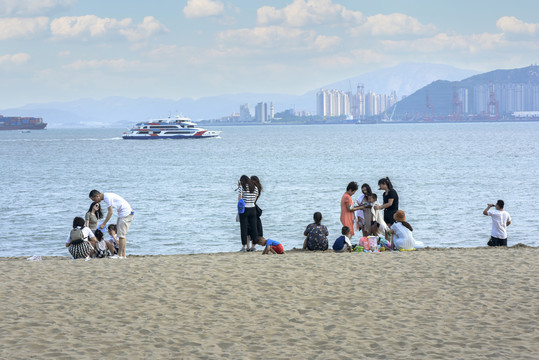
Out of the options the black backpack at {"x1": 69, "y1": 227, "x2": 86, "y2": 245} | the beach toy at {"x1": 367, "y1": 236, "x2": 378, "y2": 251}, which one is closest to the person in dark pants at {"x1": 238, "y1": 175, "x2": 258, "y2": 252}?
the beach toy at {"x1": 367, "y1": 236, "x2": 378, "y2": 251}

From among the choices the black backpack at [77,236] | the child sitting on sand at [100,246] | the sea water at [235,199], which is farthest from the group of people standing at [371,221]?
the sea water at [235,199]

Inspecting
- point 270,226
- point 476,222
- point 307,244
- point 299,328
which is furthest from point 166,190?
point 299,328

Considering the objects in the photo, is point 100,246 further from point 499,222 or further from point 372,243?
point 499,222

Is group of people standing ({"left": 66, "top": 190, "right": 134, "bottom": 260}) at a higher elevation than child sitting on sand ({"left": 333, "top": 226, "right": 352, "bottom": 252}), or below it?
higher

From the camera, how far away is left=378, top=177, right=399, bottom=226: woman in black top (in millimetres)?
13742

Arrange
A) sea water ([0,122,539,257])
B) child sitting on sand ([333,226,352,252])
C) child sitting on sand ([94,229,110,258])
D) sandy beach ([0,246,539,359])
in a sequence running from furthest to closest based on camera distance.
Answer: sea water ([0,122,539,257]) → child sitting on sand ([333,226,352,252]) → child sitting on sand ([94,229,110,258]) → sandy beach ([0,246,539,359])

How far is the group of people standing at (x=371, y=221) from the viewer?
13.7 meters

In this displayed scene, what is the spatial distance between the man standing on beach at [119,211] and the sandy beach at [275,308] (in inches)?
28.9

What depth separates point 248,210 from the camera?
45.6ft

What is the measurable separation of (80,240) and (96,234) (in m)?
0.46

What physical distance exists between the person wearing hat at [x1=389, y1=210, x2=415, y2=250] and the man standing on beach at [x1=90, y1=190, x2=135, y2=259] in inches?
201

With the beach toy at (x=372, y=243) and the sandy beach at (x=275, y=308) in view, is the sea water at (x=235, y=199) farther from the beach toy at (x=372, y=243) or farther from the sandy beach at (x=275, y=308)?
the sandy beach at (x=275, y=308)

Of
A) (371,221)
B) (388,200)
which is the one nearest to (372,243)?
(371,221)

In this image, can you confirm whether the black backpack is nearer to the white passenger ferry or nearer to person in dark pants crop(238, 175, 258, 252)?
person in dark pants crop(238, 175, 258, 252)
